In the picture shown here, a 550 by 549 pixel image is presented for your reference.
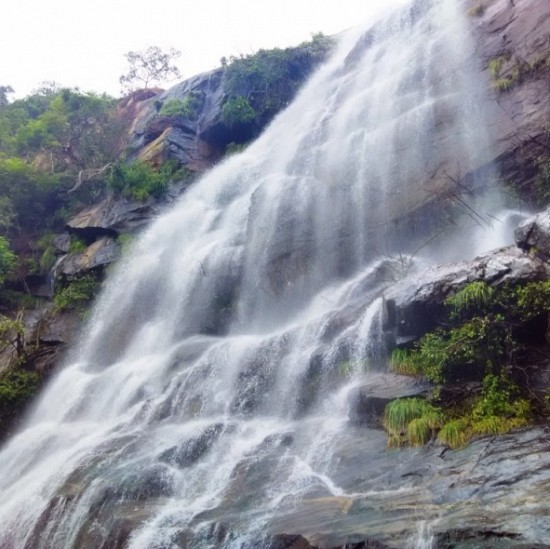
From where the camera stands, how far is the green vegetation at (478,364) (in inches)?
293

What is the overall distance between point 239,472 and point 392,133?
12573mm

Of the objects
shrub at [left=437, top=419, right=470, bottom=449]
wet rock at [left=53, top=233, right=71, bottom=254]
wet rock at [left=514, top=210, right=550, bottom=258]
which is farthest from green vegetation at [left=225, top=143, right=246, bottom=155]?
shrub at [left=437, top=419, right=470, bottom=449]

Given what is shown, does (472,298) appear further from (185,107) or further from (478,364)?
(185,107)

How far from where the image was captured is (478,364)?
8.34m

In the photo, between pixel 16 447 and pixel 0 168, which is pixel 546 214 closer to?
pixel 16 447

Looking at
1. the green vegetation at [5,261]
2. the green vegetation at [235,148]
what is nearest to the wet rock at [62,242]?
the green vegetation at [5,261]

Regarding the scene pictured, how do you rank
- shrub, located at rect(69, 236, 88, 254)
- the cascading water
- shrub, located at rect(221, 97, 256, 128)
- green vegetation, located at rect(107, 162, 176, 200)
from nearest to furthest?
the cascading water < shrub, located at rect(69, 236, 88, 254) < green vegetation, located at rect(107, 162, 176, 200) < shrub, located at rect(221, 97, 256, 128)

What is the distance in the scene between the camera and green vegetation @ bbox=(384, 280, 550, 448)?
7.43 metres

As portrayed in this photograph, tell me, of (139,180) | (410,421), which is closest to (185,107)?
(139,180)

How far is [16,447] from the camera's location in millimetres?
13875

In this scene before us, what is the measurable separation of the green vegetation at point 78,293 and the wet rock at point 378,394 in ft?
47.2

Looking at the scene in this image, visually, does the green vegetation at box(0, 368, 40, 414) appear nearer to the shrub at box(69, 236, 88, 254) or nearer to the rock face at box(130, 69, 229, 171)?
the shrub at box(69, 236, 88, 254)

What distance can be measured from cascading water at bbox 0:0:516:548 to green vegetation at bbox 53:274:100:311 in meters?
0.85

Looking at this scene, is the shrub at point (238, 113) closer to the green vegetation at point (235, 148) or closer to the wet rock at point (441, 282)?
the green vegetation at point (235, 148)
